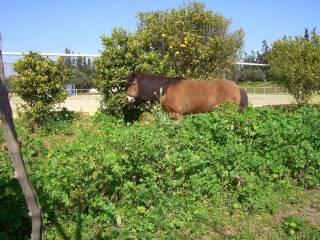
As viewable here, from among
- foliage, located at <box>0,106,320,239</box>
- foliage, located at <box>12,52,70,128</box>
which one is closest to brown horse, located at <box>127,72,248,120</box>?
foliage, located at <box>12,52,70,128</box>

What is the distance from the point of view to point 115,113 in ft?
37.9

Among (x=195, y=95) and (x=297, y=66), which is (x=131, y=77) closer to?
(x=195, y=95)

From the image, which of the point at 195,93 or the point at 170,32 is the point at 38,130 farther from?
the point at 170,32

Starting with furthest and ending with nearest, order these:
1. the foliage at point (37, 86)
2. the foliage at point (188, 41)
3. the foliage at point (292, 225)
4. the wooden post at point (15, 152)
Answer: the foliage at point (188, 41) < the foliage at point (37, 86) < the foliage at point (292, 225) < the wooden post at point (15, 152)

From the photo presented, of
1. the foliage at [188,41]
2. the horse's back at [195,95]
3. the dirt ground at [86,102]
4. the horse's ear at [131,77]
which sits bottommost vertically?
the dirt ground at [86,102]

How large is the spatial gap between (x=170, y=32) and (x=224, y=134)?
8069 mm

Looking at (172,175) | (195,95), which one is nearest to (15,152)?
(172,175)

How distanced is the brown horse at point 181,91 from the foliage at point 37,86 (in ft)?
5.80

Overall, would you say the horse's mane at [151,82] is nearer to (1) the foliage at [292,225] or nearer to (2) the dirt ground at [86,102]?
(2) the dirt ground at [86,102]

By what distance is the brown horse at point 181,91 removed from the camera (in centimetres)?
1044

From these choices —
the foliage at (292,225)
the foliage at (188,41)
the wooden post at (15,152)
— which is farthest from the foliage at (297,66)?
the wooden post at (15,152)

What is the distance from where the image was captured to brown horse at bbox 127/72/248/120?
34.2ft

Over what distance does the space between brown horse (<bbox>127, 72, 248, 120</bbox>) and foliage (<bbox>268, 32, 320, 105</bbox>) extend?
19.5 feet

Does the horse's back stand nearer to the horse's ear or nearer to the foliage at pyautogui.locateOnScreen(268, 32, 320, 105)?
the horse's ear
